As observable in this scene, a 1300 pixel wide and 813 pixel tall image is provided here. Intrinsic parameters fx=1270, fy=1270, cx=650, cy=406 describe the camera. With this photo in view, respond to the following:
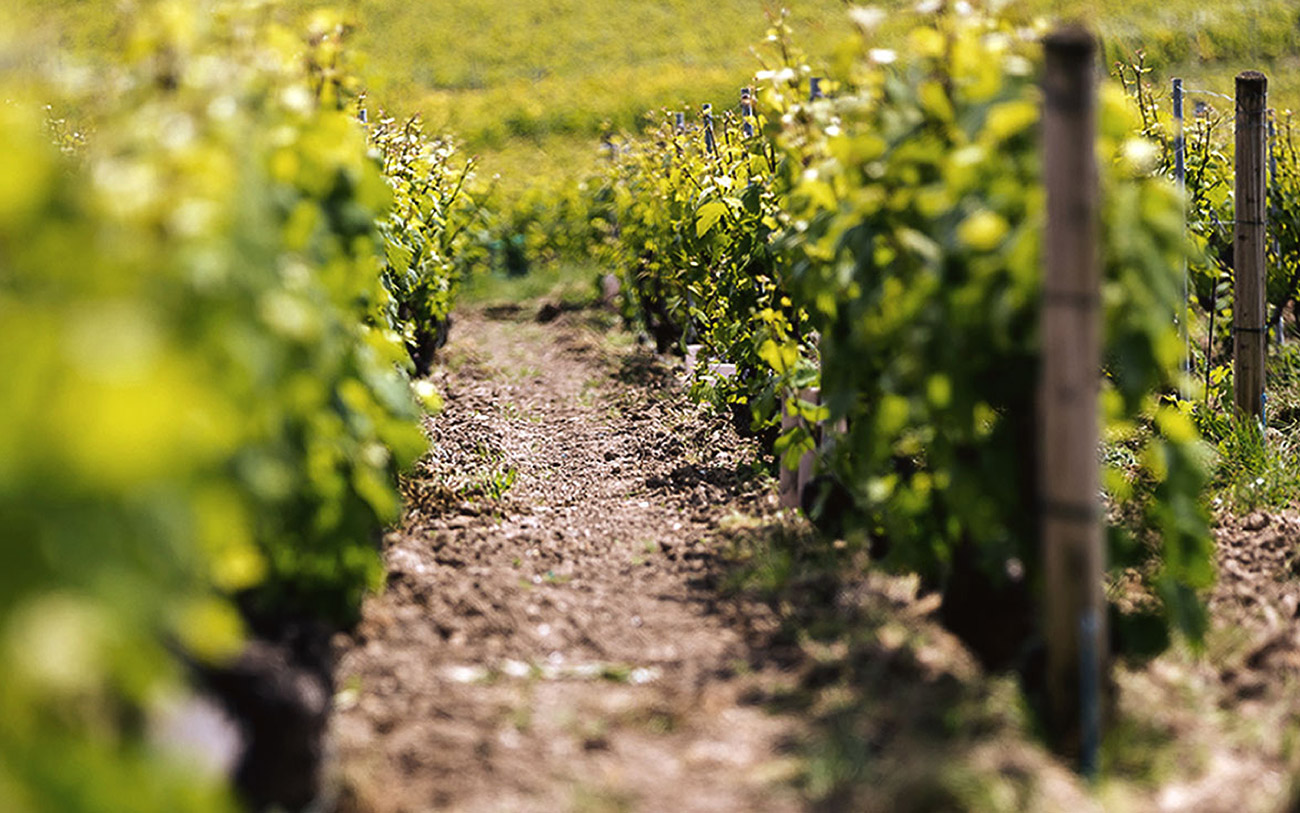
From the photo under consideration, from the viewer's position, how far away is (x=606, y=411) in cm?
756

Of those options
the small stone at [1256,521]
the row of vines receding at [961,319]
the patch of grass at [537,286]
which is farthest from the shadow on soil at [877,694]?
the patch of grass at [537,286]

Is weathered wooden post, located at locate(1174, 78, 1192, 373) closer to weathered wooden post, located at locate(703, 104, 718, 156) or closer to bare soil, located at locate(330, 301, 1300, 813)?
bare soil, located at locate(330, 301, 1300, 813)

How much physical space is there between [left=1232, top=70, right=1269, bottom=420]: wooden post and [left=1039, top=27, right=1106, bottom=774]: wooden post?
3.07 meters

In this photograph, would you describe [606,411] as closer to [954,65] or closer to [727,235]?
[727,235]

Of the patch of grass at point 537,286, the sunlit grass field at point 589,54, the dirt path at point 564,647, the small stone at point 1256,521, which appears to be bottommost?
the patch of grass at point 537,286

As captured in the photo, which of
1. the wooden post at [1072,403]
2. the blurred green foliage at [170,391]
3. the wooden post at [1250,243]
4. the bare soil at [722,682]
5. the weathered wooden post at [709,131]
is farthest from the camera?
the weathered wooden post at [709,131]

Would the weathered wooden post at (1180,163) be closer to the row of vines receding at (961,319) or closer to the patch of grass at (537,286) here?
the row of vines receding at (961,319)

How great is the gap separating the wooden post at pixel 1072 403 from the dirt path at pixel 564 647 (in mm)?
639

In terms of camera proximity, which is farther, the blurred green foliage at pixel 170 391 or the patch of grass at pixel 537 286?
the patch of grass at pixel 537 286

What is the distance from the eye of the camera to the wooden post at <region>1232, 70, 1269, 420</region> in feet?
17.1

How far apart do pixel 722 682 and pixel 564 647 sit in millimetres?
521

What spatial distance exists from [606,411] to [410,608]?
152 inches

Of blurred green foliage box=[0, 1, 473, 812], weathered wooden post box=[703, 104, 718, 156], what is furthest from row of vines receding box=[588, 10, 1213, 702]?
weathered wooden post box=[703, 104, 718, 156]

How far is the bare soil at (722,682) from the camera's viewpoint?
8.64 feet
